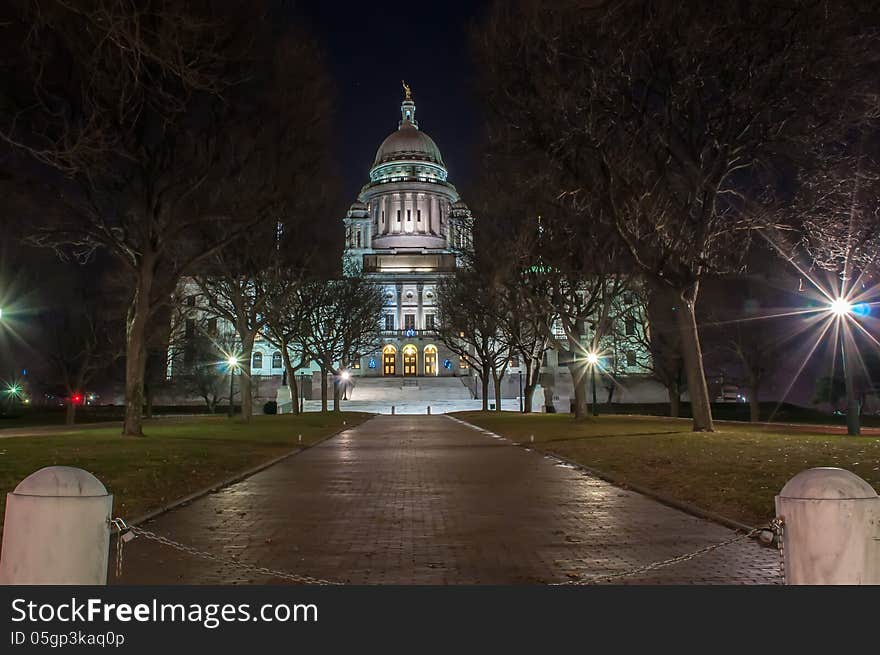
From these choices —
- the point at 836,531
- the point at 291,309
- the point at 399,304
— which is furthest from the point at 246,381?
the point at 399,304

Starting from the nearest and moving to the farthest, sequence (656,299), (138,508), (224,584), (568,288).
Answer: (224,584) → (138,508) → (568,288) → (656,299)

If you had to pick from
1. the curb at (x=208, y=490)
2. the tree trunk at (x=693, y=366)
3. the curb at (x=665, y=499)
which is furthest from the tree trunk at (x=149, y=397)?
the tree trunk at (x=693, y=366)

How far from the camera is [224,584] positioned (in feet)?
23.9

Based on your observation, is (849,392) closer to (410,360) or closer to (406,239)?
(410,360)

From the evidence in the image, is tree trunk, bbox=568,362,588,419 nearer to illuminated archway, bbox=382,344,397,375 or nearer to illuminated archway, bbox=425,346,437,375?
illuminated archway, bbox=425,346,437,375

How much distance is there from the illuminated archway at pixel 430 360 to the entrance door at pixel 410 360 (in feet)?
5.04

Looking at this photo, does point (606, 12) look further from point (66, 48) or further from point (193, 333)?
point (193, 333)

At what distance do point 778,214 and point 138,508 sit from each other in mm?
18624

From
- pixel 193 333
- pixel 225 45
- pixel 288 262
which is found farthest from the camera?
pixel 193 333

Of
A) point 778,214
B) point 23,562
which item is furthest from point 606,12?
point 23,562

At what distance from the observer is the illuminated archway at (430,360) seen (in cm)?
11519

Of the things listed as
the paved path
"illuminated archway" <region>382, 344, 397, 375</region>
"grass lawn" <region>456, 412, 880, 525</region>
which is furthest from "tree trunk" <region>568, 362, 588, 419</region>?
"illuminated archway" <region>382, 344, 397, 375</region>

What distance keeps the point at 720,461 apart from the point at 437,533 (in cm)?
913

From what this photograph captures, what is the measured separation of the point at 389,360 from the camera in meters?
116
